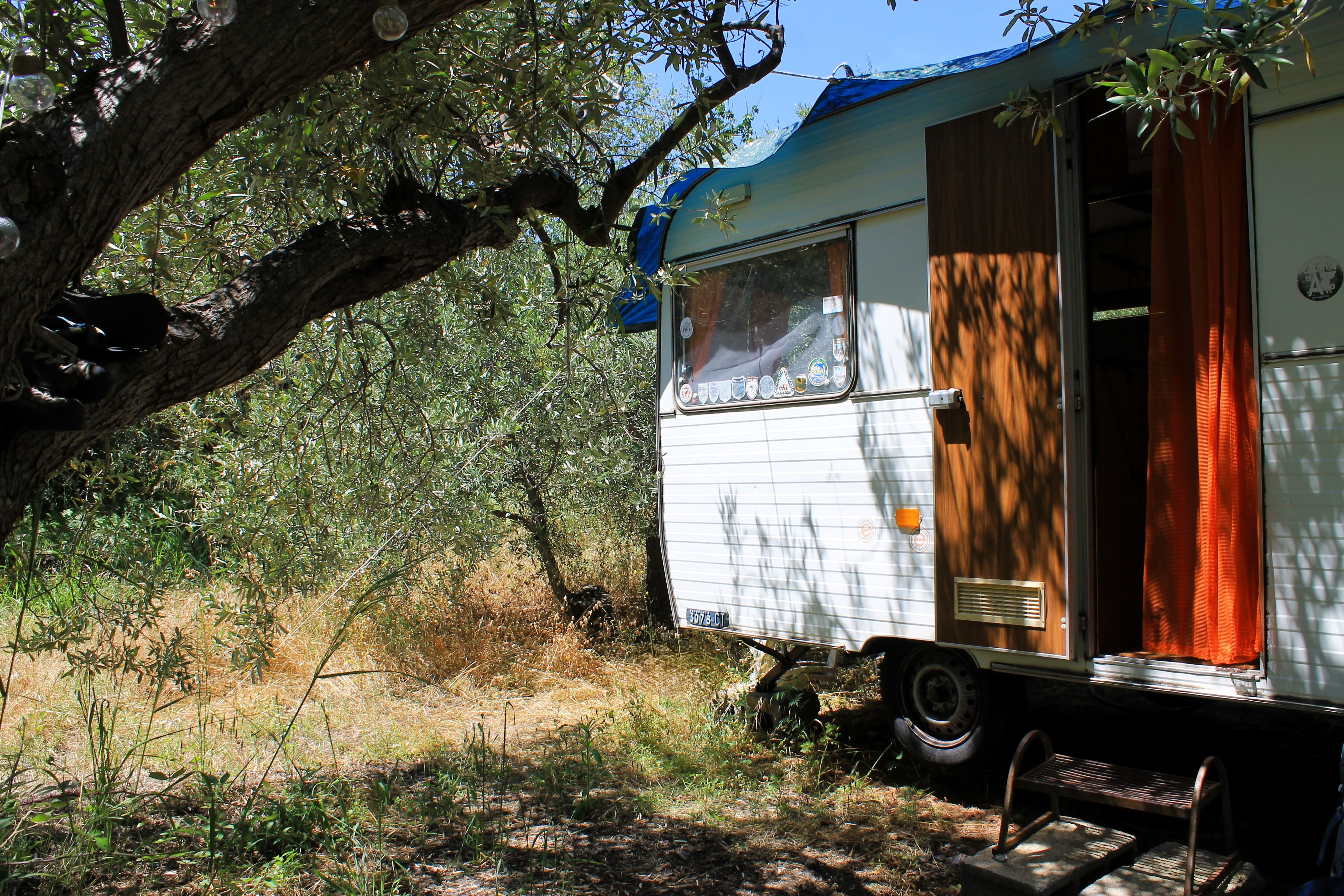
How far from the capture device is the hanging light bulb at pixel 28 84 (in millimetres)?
1864

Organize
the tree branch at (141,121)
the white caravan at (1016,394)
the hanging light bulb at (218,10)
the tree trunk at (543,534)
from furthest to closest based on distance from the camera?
the tree trunk at (543,534)
the white caravan at (1016,394)
the hanging light bulb at (218,10)
the tree branch at (141,121)

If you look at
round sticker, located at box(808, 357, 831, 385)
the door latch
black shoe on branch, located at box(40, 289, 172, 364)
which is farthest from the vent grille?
black shoe on branch, located at box(40, 289, 172, 364)

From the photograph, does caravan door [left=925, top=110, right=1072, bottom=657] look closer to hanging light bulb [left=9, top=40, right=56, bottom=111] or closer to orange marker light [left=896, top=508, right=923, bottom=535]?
orange marker light [left=896, top=508, right=923, bottom=535]

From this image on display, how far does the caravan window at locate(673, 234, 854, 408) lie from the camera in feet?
15.6

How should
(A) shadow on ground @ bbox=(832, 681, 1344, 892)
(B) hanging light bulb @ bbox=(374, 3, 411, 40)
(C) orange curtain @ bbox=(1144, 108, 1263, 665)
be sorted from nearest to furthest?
1. (B) hanging light bulb @ bbox=(374, 3, 411, 40)
2. (C) orange curtain @ bbox=(1144, 108, 1263, 665)
3. (A) shadow on ground @ bbox=(832, 681, 1344, 892)

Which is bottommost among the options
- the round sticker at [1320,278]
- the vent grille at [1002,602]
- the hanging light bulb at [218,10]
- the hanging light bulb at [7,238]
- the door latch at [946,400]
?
the vent grille at [1002,602]

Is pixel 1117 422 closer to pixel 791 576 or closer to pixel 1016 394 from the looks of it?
pixel 1016 394

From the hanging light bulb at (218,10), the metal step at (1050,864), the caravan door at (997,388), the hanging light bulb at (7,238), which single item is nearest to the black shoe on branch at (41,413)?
the hanging light bulb at (7,238)

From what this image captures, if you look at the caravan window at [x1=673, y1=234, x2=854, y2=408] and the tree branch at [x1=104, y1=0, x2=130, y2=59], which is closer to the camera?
the tree branch at [x1=104, y1=0, x2=130, y2=59]

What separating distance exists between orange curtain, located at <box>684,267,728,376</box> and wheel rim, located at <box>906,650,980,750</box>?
2068 mm

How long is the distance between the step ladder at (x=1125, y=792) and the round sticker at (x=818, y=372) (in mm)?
1906

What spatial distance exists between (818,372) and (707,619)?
155 centimetres

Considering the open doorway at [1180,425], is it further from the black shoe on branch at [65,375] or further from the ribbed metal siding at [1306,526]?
the black shoe on branch at [65,375]

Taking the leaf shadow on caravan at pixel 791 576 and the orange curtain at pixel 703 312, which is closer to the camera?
the leaf shadow on caravan at pixel 791 576
